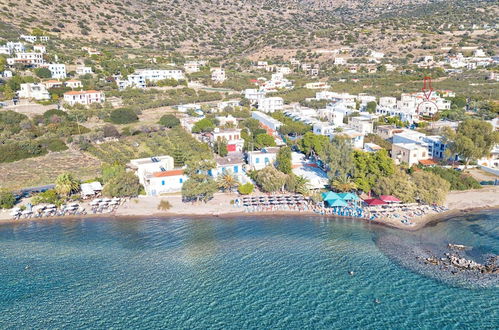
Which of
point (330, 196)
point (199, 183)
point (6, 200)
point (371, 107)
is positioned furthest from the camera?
point (371, 107)

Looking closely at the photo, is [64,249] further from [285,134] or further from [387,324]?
[285,134]

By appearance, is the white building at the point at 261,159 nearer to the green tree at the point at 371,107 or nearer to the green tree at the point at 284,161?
the green tree at the point at 284,161

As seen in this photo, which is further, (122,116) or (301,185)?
(122,116)

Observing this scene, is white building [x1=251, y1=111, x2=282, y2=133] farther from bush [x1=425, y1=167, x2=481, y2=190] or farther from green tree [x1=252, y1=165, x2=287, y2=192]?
bush [x1=425, y1=167, x2=481, y2=190]

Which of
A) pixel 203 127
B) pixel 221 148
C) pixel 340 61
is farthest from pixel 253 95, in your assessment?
pixel 340 61

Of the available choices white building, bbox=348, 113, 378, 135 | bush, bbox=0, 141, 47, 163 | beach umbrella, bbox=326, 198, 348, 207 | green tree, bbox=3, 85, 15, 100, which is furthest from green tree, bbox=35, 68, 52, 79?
beach umbrella, bbox=326, 198, 348, 207

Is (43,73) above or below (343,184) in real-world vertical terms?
above

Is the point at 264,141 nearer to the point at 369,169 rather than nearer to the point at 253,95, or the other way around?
the point at 369,169

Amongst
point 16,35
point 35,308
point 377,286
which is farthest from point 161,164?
point 16,35
